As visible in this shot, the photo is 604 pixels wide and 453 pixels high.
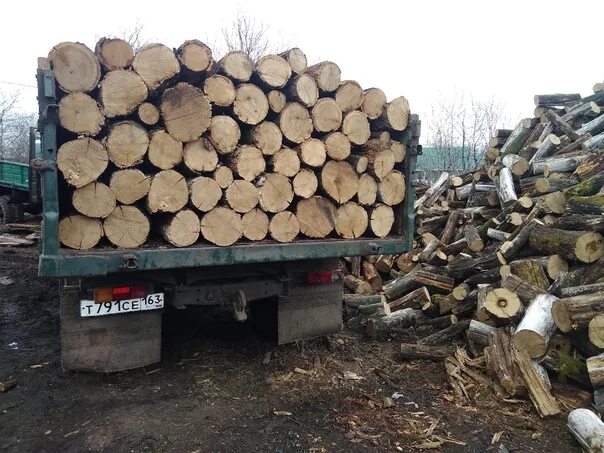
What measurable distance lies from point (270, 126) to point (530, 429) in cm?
309

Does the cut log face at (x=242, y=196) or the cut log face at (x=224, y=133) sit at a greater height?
the cut log face at (x=224, y=133)

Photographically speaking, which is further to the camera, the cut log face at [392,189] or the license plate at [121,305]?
the cut log face at [392,189]

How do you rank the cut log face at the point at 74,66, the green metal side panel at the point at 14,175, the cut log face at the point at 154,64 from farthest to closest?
the green metal side panel at the point at 14,175 < the cut log face at the point at 154,64 < the cut log face at the point at 74,66

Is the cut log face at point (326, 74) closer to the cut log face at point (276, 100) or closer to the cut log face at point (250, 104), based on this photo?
the cut log face at point (276, 100)

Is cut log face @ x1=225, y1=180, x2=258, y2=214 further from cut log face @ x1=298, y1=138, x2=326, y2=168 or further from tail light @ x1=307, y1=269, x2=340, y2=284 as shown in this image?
tail light @ x1=307, y1=269, x2=340, y2=284

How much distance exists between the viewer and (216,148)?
12.8 feet

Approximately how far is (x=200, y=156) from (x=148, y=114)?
0.49 m

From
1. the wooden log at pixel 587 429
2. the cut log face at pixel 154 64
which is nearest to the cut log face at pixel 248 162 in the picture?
the cut log face at pixel 154 64

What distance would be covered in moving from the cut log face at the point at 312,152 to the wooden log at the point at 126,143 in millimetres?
1277

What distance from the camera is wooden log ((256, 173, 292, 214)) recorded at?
4.01 meters

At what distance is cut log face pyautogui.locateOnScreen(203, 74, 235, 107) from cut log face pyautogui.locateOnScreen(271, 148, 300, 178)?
58 centimetres

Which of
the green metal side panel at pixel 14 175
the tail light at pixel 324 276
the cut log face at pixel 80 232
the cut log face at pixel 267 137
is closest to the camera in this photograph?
the cut log face at pixel 80 232

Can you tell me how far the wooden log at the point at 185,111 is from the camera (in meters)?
3.67

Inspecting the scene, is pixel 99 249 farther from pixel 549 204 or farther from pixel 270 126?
pixel 549 204
